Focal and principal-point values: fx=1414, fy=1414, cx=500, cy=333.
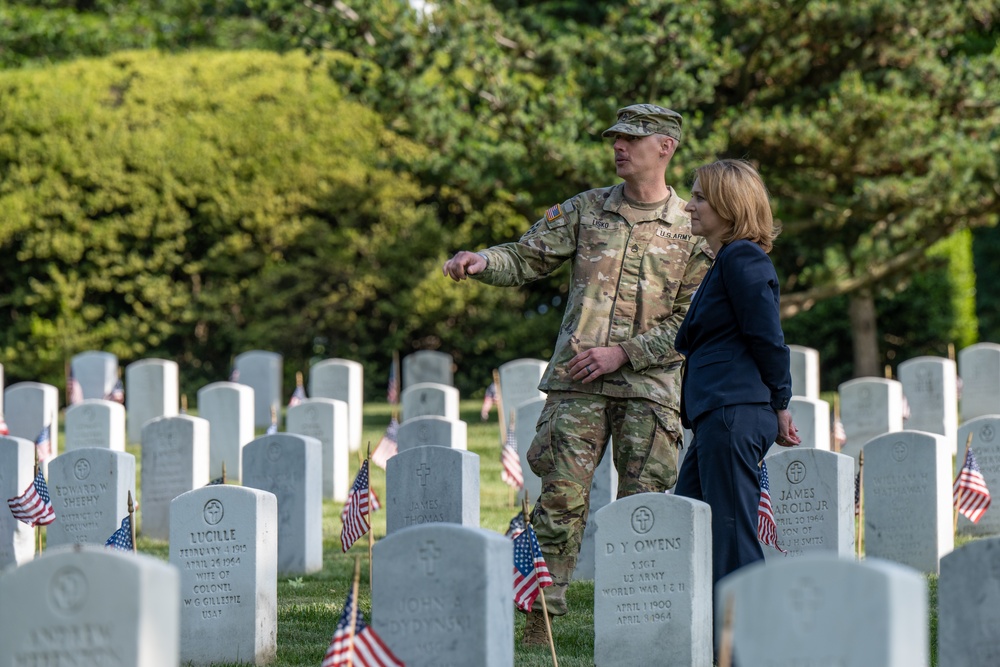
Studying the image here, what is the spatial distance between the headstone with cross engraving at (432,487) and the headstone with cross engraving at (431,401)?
5.30m

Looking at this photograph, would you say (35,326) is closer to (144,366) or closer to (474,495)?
(144,366)

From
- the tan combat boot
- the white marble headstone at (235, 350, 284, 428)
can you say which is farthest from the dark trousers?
the white marble headstone at (235, 350, 284, 428)

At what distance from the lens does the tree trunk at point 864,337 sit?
1655 centimetres

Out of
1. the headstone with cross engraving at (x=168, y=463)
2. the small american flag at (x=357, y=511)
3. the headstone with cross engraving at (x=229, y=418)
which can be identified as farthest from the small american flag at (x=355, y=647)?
the headstone with cross engraving at (x=229, y=418)

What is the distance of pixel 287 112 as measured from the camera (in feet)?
56.5

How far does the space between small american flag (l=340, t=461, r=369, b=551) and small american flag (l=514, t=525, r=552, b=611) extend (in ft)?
4.94

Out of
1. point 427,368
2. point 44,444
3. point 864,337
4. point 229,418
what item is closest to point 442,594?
point 44,444

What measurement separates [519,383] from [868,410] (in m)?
3.10

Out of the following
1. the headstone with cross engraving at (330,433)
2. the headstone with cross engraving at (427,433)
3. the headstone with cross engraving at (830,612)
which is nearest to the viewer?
the headstone with cross engraving at (830,612)

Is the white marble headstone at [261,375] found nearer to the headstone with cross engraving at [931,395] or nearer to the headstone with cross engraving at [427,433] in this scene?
the headstone with cross engraving at [931,395]

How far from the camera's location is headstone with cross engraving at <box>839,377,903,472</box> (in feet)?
36.9

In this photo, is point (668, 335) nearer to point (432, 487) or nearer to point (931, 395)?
point (432, 487)

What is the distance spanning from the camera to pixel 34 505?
6.98 m

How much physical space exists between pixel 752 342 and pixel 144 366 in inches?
404
